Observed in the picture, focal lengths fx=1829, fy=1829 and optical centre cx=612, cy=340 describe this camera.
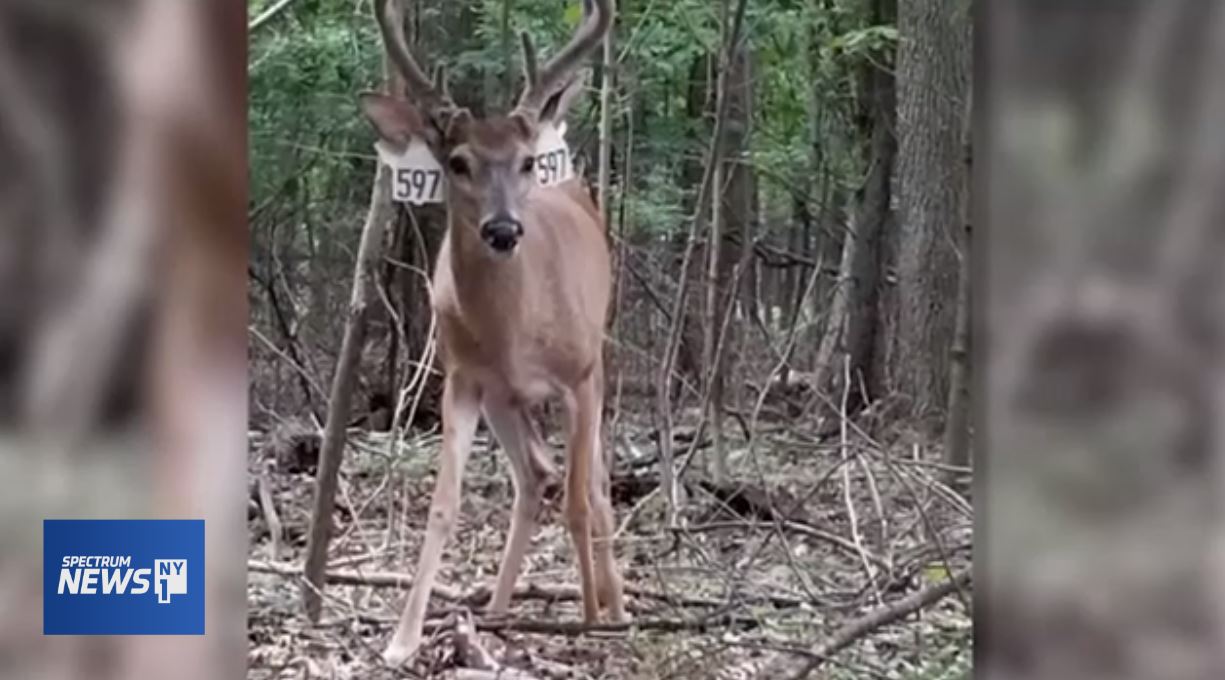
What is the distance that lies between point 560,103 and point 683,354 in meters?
0.39

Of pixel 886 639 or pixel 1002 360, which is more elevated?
pixel 1002 360

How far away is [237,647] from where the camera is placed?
2498mm

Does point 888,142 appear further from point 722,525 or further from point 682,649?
point 682,649

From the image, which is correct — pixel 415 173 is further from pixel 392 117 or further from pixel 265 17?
pixel 265 17

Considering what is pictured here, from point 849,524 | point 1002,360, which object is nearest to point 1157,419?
point 1002,360

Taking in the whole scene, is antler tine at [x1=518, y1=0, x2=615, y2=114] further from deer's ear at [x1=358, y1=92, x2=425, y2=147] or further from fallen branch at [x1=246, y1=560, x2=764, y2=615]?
fallen branch at [x1=246, y1=560, x2=764, y2=615]

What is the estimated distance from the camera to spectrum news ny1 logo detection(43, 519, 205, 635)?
2.44 metres

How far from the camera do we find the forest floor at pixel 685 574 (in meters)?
2.57

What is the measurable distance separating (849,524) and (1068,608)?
320 mm

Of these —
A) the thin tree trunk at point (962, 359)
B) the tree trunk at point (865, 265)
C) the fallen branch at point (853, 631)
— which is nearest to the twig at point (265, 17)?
the tree trunk at point (865, 265)

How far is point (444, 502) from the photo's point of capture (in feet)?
8.52

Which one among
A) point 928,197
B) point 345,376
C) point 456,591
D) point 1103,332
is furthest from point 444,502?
point 1103,332

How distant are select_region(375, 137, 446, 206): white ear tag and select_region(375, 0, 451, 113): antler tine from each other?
0.20 ft

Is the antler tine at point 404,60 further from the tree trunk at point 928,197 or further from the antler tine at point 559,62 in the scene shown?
the tree trunk at point 928,197
